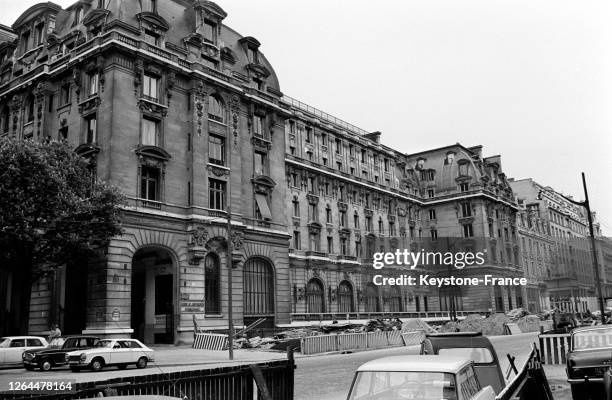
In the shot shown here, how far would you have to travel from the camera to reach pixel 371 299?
237 feet

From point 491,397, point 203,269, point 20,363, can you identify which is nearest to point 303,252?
point 203,269

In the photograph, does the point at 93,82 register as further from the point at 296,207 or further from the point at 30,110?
the point at 296,207

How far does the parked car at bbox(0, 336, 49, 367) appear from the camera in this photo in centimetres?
2686

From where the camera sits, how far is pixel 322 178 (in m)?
69.2

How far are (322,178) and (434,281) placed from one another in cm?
2104

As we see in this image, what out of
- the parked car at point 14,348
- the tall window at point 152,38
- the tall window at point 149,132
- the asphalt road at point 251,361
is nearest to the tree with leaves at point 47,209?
the parked car at point 14,348

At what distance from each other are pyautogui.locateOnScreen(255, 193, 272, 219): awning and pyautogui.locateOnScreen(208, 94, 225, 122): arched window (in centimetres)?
694

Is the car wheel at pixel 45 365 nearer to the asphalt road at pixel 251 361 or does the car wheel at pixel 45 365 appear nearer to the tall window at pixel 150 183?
the asphalt road at pixel 251 361

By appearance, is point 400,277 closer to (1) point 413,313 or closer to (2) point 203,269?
(1) point 413,313

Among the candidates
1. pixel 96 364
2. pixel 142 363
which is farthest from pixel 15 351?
pixel 142 363

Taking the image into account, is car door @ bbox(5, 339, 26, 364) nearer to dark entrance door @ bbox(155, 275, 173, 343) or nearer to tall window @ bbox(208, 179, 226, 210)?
dark entrance door @ bbox(155, 275, 173, 343)

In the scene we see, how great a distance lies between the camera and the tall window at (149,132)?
3928cm

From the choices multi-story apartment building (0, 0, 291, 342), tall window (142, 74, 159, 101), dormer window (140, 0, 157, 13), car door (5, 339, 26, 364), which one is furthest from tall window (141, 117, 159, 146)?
car door (5, 339, 26, 364)

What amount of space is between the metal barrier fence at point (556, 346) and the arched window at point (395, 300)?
170 ft
